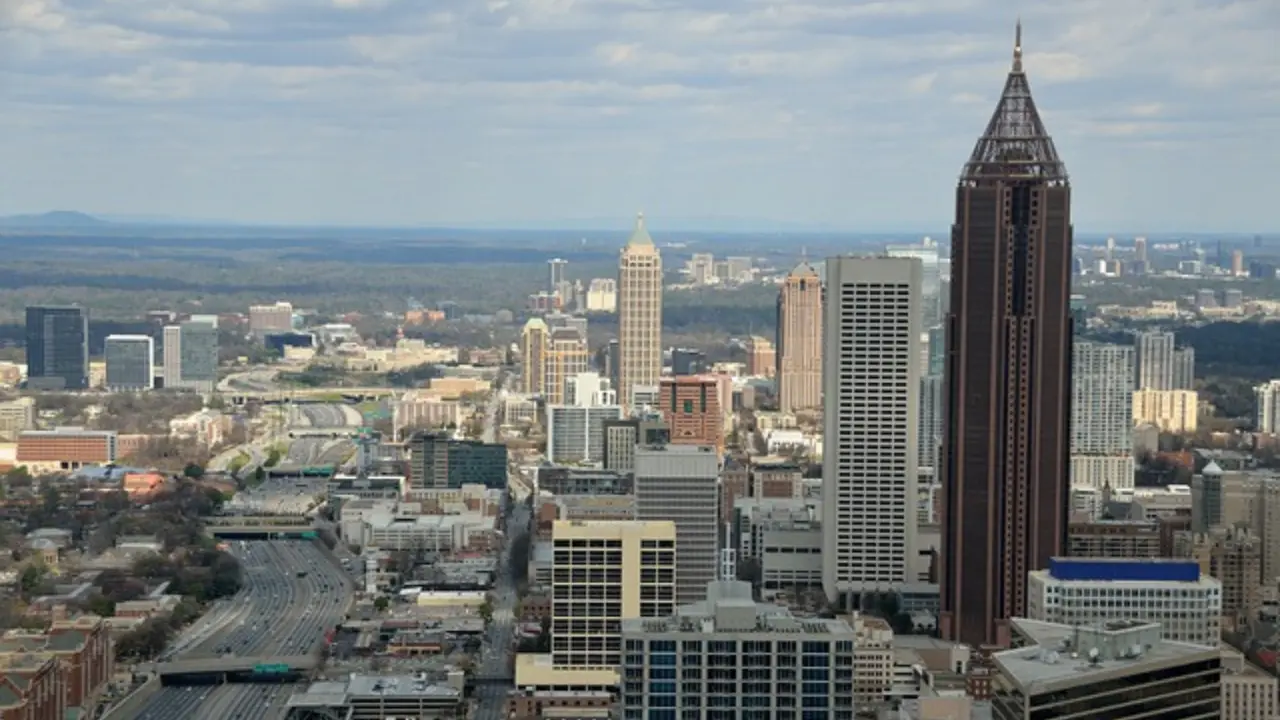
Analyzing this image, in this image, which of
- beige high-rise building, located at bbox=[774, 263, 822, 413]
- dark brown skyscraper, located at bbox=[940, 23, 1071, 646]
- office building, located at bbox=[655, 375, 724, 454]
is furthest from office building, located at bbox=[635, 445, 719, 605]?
beige high-rise building, located at bbox=[774, 263, 822, 413]

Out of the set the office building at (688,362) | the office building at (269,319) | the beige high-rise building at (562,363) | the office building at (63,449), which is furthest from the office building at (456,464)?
the office building at (269,319)

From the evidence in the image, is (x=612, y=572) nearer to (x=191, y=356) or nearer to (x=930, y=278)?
(x=930, y=278)

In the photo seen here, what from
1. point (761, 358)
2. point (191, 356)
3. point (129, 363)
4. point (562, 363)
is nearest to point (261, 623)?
point (562, 363)

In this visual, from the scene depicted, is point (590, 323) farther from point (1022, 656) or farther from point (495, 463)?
point (1022, 656)

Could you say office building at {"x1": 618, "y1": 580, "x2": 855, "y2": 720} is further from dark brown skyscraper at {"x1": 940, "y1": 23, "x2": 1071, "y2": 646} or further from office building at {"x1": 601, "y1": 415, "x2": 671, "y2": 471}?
office building at {"x1": 601, "y1": 415, "x2": 671, "y2": 471}

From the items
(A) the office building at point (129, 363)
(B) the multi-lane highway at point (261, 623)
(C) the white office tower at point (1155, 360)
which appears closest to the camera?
(B) the multi-lane highway at point (261, 623)

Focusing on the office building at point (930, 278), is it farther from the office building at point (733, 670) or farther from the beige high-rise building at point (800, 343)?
the office building at point (733, 670)

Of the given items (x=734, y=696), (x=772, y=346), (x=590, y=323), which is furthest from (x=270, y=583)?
(x=590, y=323)
